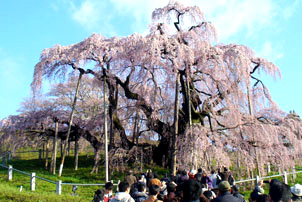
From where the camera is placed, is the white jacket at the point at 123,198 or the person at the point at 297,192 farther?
the white jacket at the point at 123,198

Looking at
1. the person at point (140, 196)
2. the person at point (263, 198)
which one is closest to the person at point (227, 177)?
the person at point (263, 198)

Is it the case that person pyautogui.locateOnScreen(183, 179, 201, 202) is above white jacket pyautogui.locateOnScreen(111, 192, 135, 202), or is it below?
above

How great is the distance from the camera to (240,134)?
43.8ft

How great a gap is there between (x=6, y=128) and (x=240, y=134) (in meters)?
14.2

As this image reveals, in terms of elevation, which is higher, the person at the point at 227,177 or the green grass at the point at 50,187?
the person at the point at 227,177

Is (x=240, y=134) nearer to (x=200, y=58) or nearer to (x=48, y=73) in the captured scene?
(x=200, y=58)

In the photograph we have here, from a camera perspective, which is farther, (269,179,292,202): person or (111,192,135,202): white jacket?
(111,192,135,202): white jacket

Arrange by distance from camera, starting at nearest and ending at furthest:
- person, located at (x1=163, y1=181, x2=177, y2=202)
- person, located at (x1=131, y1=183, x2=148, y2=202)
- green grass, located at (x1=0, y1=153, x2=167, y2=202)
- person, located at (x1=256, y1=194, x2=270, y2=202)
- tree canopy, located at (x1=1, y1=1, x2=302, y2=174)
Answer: person, located at (x1=256, y1=194, x2=270, y2=202), person, located at (x1=163, y1=181, x2=177, y2=202), person, located at (x1=131, y1=183, x2=148, y2=202), green grass, located at (x1=0, y1=153, x2=167, y2=202), tree canopy, located at (x1=1, y1=1, x2=302, y2=174)

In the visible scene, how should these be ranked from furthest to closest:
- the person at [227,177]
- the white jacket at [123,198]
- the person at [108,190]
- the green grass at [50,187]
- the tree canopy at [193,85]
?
1. the tree canopy at [193,85]
2. the green grass at [50,187]
3. the person at [227,177]
4. the person at [108,190]
5. the white jacket at [123,198]

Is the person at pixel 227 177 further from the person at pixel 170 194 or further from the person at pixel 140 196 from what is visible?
the person at pixel 140 196

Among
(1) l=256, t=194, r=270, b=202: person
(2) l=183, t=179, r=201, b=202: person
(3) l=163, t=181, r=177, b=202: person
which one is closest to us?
(2) l=183, t=179, r=201, b=202: person

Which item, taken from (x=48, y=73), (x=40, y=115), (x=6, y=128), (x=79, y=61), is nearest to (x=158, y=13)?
(x=79, y=61)

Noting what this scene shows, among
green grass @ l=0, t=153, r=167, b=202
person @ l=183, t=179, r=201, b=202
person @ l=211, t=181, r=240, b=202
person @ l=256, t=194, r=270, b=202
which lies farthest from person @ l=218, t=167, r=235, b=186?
green grass @ l=0, t=153, r=167, b=202

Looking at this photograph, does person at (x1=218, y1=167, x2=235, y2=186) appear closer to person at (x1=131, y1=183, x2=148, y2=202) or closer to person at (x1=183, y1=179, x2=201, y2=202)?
person at (x1=131, y1=183, x2=148, y2=202)
